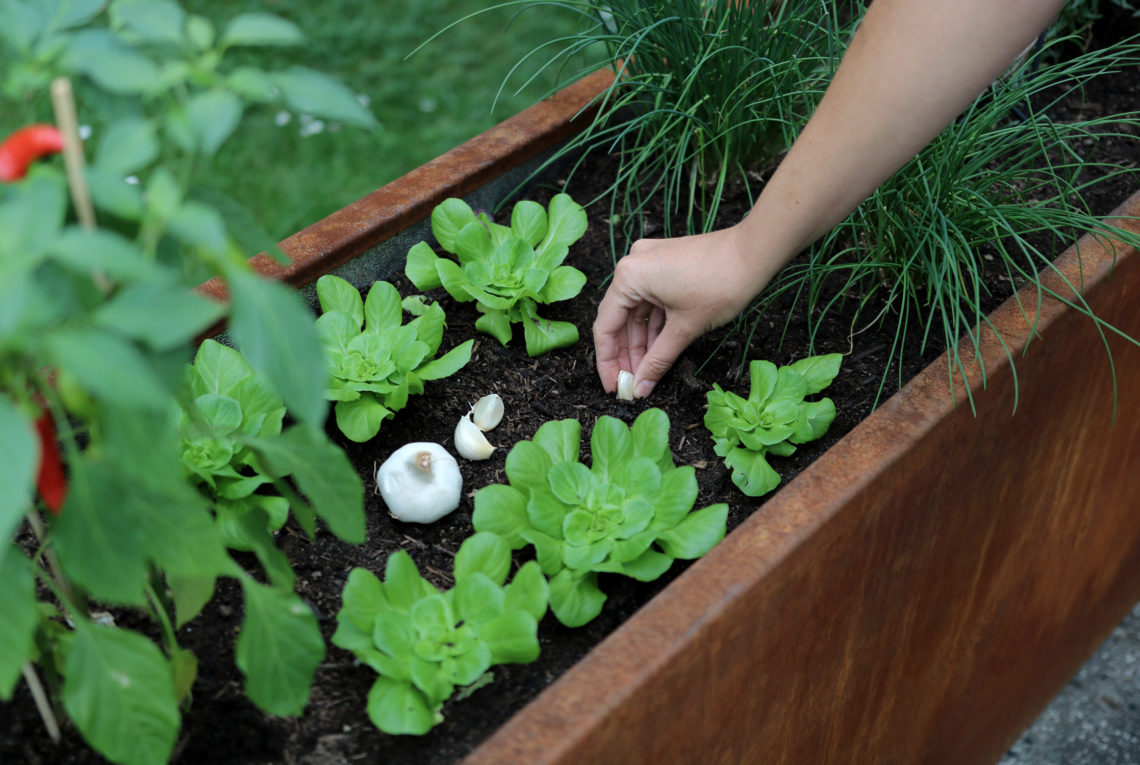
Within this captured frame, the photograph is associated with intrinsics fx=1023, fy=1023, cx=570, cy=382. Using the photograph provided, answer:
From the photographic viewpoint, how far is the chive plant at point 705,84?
1.32 m

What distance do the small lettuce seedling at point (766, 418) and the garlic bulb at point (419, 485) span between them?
293mm

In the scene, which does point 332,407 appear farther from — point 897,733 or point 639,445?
point 897,733

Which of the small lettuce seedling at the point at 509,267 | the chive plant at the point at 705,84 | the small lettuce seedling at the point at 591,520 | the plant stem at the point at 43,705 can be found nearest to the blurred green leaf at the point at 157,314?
the plant stem at the point at 43,705

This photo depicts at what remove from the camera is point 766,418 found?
108 centimetres

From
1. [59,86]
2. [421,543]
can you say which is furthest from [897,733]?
[59,86]

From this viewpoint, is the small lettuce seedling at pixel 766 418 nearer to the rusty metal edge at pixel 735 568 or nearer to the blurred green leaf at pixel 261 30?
the rusty metal edge at pixel 735 568

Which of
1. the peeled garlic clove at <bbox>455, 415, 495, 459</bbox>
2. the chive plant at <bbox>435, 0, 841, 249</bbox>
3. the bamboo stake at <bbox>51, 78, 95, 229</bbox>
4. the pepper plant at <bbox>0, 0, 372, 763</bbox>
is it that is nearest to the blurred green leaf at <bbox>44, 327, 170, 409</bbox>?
the pepper plant at <bbox>0, 0, 372, 763</bbox>

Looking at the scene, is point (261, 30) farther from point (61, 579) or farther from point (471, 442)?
point (471, 442)

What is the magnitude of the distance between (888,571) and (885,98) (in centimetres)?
45

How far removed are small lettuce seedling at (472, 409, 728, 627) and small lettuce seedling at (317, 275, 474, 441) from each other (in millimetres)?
185

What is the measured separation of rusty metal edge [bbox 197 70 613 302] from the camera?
1202 mm

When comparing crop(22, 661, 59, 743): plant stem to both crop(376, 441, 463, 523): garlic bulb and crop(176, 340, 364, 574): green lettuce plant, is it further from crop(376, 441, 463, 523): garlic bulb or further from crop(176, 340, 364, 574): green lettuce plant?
crop(376, 441, 463, 523): garlic bulb

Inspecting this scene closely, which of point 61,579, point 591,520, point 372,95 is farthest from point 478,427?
point 372,95

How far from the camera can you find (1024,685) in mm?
1594
